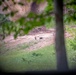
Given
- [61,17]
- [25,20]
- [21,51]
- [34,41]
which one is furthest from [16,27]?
[34,41]

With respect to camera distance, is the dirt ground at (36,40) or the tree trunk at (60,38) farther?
the dirt ground at (36,40)

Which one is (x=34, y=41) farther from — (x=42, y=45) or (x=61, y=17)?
(x=61, y=17)

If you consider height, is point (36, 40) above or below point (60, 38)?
below

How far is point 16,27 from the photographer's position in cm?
216

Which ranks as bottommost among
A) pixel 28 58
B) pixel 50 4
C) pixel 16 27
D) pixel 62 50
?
pixel 28 58

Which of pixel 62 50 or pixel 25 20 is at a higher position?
pixel 25 20

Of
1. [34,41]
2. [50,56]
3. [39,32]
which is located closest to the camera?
[50,56]

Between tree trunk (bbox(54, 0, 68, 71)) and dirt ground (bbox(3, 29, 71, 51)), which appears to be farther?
dirt ground (bbox(3, 29, 71, 51))

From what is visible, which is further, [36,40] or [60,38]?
[36,40]

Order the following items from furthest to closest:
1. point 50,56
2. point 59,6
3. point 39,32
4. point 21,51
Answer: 1. point 39,32
2. point 21,51
3. point 50,56
4. point 59,6

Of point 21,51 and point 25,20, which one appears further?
point 21,51

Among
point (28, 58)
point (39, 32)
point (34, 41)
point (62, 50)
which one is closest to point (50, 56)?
point (28, 58)

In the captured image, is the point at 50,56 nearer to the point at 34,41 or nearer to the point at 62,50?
the point at 34,41

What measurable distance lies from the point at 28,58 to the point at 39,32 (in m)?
3.82
